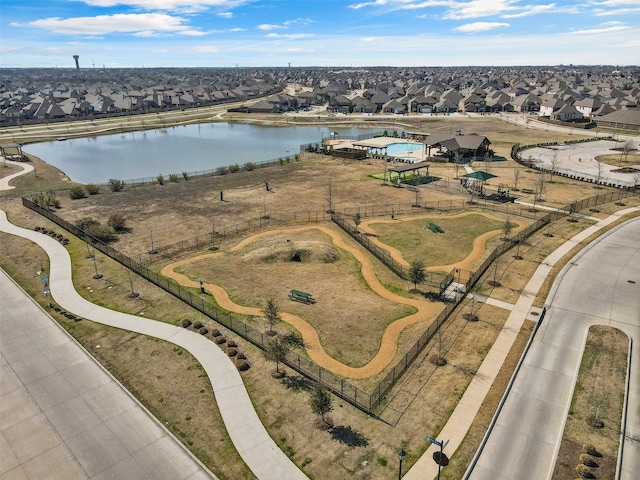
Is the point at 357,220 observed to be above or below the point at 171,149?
below

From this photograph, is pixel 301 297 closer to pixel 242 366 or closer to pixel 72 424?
pixel 242 366

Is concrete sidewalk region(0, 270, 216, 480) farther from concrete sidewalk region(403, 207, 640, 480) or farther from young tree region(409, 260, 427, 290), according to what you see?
young tree region(409, 260, 427, 290)

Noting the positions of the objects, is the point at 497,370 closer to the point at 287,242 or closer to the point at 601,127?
the point at 287,242

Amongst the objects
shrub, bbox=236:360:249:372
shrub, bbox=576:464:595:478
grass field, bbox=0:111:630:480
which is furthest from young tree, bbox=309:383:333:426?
shrub, bbox=576:464:595:478

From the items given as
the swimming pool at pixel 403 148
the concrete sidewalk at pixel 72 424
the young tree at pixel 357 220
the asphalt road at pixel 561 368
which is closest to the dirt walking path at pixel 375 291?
the young tree at pixel 357 220

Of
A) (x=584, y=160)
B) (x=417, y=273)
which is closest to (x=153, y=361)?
(x=417, y=273)

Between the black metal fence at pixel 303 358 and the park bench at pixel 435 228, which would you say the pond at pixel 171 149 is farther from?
the park bench at pixel 435 228
